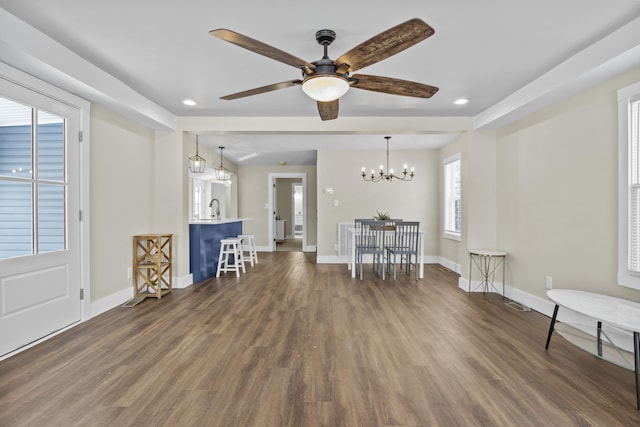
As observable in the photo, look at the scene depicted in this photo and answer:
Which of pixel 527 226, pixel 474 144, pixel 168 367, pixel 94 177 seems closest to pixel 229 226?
pixel 94 177

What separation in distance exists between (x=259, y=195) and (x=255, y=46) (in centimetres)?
643

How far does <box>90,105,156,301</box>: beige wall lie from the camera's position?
310cm

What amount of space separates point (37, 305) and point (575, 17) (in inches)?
177

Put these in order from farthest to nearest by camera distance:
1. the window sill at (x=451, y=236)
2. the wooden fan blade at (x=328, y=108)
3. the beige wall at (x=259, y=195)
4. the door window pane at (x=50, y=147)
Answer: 1. the beige wall at (x=259, y=195)
2. the window sill at (x=451, y=236)
3. the door window pane at (x=50, y=147)
4. the wooden fan blade at (x=328, y=108)

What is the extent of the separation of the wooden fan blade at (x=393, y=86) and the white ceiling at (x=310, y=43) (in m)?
0.33

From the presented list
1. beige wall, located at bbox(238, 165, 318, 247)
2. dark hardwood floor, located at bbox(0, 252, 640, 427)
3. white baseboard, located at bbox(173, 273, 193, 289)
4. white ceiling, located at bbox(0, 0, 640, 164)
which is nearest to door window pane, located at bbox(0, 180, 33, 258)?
dark hardwood floor, located at bbox(0, 252, 640, 427)

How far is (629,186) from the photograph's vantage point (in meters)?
2.33

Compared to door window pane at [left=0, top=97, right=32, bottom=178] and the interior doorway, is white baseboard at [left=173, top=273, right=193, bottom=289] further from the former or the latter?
the interior doorway

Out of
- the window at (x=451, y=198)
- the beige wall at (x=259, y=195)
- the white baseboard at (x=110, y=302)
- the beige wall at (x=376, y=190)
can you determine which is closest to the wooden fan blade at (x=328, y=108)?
the white baseboard at (x=110, y=302)

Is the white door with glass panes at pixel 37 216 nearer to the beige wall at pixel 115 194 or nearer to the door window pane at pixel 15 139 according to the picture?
the door window pane at pixel 15 139

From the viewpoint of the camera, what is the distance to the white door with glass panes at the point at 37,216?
7.30 ft

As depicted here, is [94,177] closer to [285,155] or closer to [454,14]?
[454,14]

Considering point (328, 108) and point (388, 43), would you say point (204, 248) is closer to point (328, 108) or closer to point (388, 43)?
point (328, 108)

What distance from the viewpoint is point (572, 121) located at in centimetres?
282
